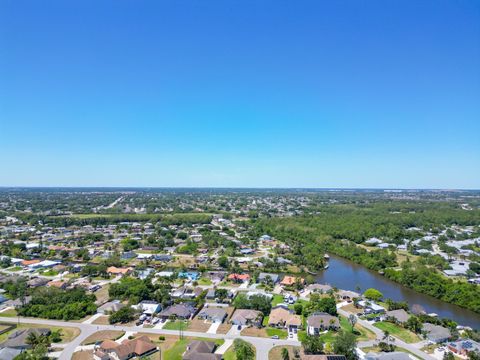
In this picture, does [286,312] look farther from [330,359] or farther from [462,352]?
[462,352]

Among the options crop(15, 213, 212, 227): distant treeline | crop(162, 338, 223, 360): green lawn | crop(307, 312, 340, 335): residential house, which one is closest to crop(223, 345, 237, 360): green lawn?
crop(162, 338, 223, 360): green lawn

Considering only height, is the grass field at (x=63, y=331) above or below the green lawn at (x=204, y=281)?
above

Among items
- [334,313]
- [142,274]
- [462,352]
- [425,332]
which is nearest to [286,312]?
[334,313]

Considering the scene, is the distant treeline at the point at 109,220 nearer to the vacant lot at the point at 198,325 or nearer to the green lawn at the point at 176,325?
the green lawn at the point at 176,325

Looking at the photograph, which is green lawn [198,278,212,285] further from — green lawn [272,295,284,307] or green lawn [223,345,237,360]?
green lawn [223,345,237,360]

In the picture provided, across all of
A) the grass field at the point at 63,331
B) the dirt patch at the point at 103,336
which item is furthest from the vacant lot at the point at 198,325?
the grass field at the point at 63,331

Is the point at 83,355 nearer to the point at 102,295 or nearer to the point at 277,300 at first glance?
the point at 102,295

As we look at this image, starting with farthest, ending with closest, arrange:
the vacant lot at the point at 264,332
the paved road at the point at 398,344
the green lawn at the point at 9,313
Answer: the green lawn at the point at 9,313 < the vacant lot at the point at 264,332 < the paved road at the point at 398,344
